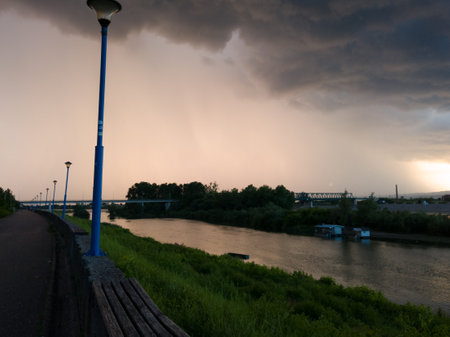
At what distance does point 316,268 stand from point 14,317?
28.5m

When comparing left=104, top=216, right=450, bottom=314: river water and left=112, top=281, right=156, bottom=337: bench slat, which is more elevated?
left=112, top=281, right=156, bottom=337: bench slat

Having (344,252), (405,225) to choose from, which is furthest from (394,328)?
(405,225)

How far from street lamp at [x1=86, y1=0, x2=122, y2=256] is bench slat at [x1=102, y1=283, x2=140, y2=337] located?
3.22 meters

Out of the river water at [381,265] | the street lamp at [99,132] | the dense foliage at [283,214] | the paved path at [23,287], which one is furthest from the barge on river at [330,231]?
the street lamp at [99,132]

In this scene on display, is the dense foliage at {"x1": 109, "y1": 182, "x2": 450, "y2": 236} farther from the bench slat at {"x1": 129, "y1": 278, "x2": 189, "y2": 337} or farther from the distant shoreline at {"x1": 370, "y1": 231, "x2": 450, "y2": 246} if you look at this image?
the bench slat at {"x1": 129, "y1": 278, "x2": 189, "y2": 337}

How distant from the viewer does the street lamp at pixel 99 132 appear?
7.77m

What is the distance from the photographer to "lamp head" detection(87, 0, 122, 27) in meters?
7.70

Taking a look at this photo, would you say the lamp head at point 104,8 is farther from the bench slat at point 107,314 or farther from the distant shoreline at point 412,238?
the distant shoreline at point 412,238

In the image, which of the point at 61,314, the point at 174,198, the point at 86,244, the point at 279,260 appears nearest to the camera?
the point at 61,314

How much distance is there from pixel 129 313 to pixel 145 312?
221 mm

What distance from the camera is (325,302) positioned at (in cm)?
1336

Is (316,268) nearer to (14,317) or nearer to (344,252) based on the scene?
(344,252)

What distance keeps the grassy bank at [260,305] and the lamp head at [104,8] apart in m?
6.69

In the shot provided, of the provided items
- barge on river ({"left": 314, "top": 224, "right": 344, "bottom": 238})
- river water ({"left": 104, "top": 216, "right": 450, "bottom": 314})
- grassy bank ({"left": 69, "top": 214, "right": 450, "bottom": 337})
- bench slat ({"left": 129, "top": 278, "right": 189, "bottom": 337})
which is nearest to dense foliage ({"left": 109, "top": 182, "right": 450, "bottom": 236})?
barge on river ({"left": 314, "top": 224, "right": 344, "bottom": 238})
